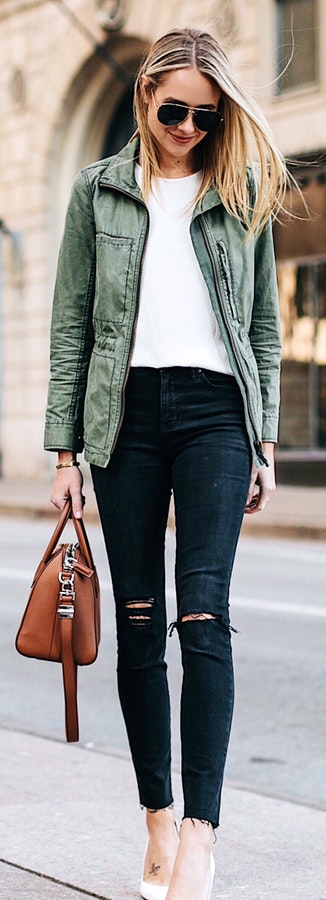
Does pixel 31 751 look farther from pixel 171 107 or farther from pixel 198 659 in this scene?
pixel 171 107

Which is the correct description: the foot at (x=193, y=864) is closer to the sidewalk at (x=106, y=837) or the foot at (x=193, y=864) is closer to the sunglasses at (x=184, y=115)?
the sidewalk at (x=106, y=837)

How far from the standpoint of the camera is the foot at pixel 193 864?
2762 millimetres

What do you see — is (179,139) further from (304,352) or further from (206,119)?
(304,352)

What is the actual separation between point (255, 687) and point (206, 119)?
3514 mm

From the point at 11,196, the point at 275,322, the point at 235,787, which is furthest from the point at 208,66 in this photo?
the point at 11,196

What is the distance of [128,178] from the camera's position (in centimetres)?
305

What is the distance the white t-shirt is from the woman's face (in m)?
0.13

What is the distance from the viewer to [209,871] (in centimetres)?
282

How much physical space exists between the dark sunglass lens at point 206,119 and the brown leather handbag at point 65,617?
2.91ft

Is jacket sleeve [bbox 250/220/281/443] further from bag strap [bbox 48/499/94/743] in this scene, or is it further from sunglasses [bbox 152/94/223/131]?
bag strap [bbox 48/499/94/743]

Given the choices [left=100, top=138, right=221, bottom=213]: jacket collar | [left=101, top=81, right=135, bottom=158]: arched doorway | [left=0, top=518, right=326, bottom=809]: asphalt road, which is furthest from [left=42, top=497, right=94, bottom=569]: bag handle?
[left=101, top=81, right=135, bottom=158]: arched doorway

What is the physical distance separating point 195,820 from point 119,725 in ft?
8.62

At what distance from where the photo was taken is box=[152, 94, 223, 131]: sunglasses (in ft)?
9.74

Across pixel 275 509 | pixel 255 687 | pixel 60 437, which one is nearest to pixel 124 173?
pixel 60 437
